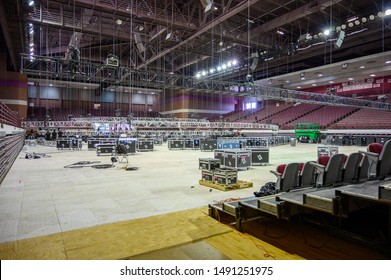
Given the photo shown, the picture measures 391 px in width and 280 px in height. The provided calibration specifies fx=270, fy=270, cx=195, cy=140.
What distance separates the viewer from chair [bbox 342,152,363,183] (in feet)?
13.3

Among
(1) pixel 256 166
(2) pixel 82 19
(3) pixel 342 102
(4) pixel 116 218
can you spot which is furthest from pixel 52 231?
(3) pixel 342 102

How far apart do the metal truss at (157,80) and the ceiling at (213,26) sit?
1.98 m

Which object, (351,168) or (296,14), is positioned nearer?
(351,168)

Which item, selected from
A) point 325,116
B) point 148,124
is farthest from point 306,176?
point 325,116

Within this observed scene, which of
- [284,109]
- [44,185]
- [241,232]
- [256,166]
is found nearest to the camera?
[241,232]

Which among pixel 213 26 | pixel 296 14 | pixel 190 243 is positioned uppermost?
pixel 296 14

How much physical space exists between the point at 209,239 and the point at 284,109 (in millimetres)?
33730

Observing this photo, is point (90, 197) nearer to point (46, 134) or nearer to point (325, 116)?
point (46, 134)

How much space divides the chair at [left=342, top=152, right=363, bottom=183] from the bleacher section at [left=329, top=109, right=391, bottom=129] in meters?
22.1

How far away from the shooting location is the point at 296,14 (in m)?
14.4

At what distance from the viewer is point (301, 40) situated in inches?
621

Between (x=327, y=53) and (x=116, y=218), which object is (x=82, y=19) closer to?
(x=116, y=218)

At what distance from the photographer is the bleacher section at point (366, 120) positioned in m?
22.8

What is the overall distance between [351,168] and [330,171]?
49 centimetres
